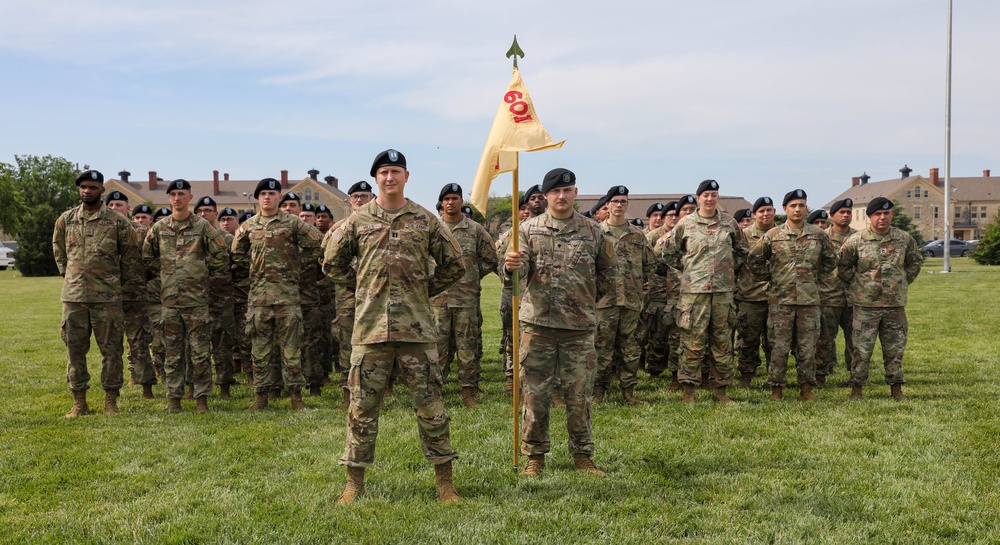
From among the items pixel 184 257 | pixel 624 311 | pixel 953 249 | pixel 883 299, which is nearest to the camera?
pixel 184 257

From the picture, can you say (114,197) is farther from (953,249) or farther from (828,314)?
(953,249)

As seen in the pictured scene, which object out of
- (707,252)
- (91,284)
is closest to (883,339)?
(707,252)

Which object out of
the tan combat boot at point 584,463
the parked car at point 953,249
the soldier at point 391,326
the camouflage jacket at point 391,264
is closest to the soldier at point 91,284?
the camouflage jacket at point 391,264

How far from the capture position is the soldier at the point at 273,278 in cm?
847

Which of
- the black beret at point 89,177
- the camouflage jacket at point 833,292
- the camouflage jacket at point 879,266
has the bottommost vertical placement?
the camouflage jacket at point 833,292

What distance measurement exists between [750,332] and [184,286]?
7.25 metres

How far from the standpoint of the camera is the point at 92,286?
8336mm

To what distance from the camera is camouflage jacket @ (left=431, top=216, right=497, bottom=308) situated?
30.0 ft

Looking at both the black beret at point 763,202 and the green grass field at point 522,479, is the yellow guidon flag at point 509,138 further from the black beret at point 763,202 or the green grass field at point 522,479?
the black beret at point 763,202

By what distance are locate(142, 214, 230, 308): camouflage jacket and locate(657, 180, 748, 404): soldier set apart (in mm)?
5490

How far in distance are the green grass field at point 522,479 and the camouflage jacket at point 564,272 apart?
1294 millimetres

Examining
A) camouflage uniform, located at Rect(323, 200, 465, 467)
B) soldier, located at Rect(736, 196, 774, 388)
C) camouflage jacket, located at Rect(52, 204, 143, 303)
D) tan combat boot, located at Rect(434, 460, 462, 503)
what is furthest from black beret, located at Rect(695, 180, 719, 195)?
camouflage jacket, located at Rect(52, 204, 143, 303)

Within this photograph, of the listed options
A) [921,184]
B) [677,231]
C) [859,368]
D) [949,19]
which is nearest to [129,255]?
[677,231]

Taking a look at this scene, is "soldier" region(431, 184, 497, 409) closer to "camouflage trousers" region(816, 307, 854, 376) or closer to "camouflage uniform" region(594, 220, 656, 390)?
"camouflage uniform" region(594, 220, 656, 390)
